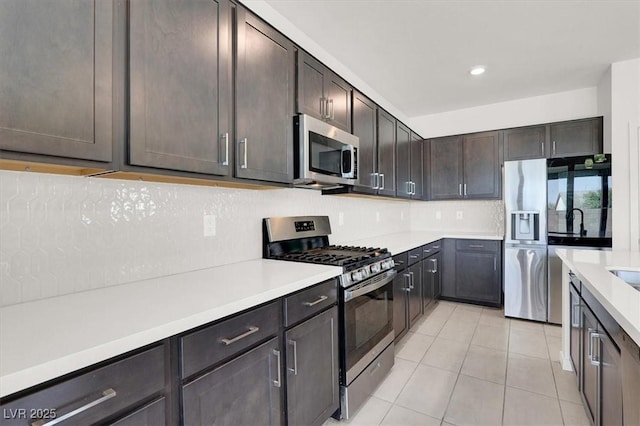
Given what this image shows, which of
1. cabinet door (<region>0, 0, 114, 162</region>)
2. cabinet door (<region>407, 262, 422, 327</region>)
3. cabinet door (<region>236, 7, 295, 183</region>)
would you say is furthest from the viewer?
cabinet door (<region>407, 262, 422, 327</region>)

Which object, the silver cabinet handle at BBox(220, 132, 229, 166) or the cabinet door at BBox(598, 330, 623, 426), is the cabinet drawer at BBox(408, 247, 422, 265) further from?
the silver cabinet handle at BBox(220, 132, 229, 166)

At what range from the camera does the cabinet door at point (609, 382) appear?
115 cm

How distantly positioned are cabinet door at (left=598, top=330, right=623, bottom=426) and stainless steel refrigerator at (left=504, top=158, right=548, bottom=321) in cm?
226

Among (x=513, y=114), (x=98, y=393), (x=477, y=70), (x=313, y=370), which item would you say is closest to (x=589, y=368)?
(x=313, y=370)

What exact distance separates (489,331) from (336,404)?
214cm

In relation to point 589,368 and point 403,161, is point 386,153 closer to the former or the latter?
point 403,161

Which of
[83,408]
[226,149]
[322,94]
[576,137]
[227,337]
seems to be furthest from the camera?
[576,137]

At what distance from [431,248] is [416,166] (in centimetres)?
116

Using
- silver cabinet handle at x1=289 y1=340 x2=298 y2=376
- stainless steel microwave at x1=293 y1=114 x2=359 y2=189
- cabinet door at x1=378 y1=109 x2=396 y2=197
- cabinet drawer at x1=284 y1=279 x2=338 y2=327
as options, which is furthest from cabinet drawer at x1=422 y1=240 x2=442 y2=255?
silver cabinet handle at x1=289 y1=340 x2=298 y2=376

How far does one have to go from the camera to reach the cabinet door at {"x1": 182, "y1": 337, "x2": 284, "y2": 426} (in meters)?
1.02

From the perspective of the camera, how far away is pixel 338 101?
242cm

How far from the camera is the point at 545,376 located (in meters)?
2.29

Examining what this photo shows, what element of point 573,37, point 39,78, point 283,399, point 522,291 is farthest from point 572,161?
point 39,78

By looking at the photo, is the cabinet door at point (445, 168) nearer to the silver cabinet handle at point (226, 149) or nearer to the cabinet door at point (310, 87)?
the cabinet door at point (310, 87)
